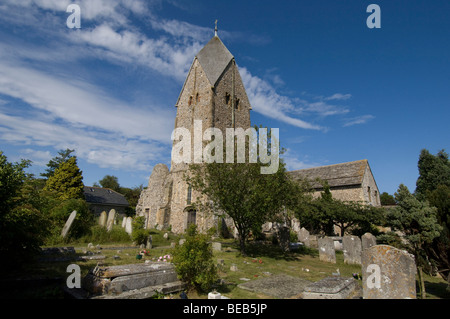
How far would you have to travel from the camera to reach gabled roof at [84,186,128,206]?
35.4m

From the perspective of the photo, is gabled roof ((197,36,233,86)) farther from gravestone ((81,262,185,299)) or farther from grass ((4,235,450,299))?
gravestone ((81,262,185,299))

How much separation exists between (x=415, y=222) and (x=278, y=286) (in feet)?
15.8

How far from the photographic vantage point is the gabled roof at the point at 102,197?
35.4m

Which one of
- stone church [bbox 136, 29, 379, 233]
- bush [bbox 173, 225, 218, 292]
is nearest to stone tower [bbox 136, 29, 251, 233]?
stone church [bbox 136, 29, 379, 233]

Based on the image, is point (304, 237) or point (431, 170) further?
point (431, 170)

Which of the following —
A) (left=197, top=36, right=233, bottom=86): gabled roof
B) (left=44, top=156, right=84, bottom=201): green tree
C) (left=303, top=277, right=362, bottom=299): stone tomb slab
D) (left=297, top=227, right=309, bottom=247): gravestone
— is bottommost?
(left=297, top=227, right=309, bottom=247): gravestone

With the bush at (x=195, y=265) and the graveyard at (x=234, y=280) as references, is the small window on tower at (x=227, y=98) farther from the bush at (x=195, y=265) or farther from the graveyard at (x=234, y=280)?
the bush at (x=195, y=265)

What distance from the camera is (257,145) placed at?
12.8 metres

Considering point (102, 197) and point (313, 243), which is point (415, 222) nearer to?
point (313, 243)

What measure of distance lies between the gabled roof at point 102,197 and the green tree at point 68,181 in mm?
9339

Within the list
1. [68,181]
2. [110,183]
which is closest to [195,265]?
[68,181]

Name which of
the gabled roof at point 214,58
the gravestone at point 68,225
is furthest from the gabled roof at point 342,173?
the gravestone at point 68,225

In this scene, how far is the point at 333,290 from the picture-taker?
486cm
